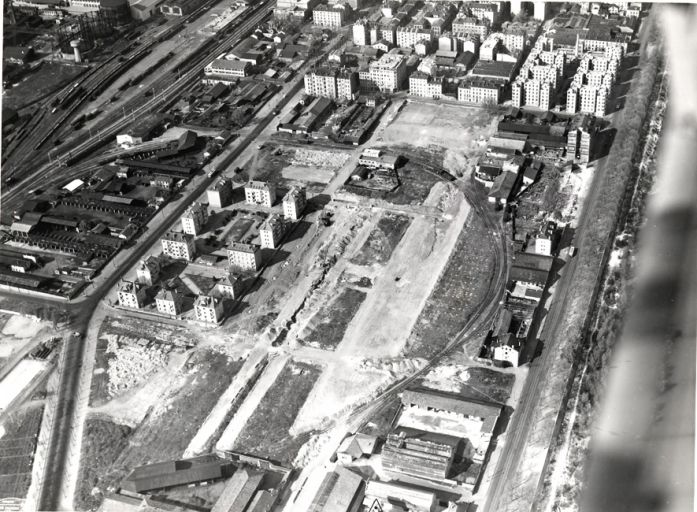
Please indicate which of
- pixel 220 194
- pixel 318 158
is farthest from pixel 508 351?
pixel 318 158

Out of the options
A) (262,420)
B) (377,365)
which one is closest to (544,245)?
(377,365)

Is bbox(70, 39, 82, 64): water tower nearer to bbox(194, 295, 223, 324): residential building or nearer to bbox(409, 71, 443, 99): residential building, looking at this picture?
bbox(409, 71, 443, 99): residential building

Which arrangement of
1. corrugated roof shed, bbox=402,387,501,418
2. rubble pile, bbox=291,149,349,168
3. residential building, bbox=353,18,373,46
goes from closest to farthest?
corrugated roof shed, bbox=402,387,501,418
rubble pile, bbox=291,149,349,168
residential building, bbox=353,18,373,46

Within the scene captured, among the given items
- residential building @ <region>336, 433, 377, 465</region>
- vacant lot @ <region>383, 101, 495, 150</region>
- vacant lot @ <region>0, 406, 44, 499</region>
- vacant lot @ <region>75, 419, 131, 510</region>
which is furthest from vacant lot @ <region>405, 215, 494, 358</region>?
vacant lot @ <region>0, 406, 44, 499</region>

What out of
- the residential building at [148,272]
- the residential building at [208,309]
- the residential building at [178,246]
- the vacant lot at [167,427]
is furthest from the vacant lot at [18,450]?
the residential building at [178,246]

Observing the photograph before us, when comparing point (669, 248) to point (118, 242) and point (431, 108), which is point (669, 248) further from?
point (118, 242)

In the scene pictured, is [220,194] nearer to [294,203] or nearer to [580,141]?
[294,203]
